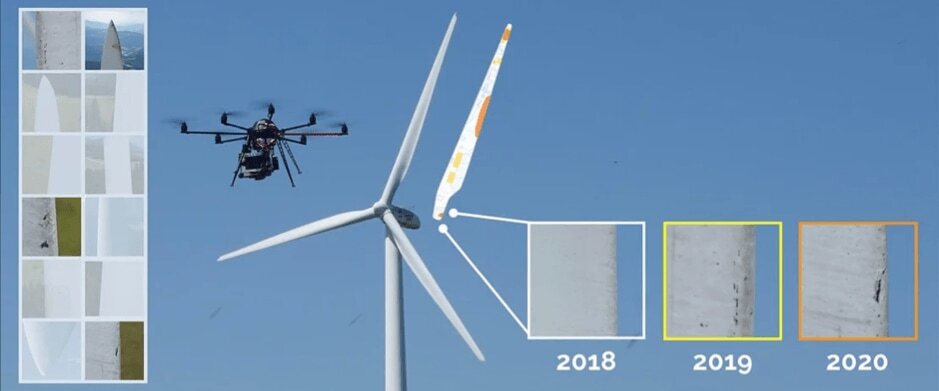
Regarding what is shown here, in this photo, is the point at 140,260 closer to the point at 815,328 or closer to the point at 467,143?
the point at 467,143

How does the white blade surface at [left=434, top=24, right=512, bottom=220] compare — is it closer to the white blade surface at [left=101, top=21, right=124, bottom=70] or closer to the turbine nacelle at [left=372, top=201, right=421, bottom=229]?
the turbine nacelle at [left=372, top=201, right=421, bottom=229]

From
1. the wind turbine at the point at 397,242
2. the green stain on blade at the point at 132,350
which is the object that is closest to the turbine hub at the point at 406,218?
the wind turbine at the point at 397,242

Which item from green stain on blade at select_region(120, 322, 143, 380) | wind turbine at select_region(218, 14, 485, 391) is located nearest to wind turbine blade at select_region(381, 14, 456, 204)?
wind turbine at select_region(218, 14, 485, 391)

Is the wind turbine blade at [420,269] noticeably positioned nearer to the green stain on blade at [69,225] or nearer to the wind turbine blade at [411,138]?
the wind turbine blade at [411,138]

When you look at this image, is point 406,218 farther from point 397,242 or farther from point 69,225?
point 69,225

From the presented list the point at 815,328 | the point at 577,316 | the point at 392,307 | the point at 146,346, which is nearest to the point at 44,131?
the point at 146,346

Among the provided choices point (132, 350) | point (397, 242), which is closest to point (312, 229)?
point (397, 242)
